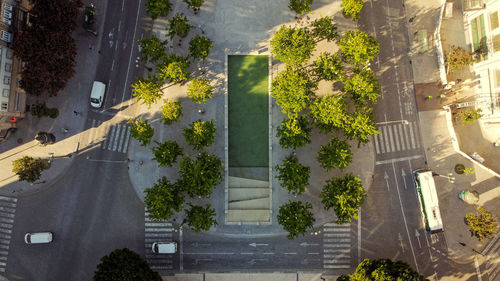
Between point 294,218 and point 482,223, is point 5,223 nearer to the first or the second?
point 294,218

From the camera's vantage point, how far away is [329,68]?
55.3m

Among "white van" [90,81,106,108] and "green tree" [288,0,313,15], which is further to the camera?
"white van" [90,81,106,108]

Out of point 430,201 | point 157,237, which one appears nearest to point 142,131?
point 157,237

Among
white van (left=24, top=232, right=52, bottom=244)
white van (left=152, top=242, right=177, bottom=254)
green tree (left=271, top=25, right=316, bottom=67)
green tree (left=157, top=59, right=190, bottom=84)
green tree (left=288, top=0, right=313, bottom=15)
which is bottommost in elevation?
white van (left=152, top=242, right=177, bottom=254)

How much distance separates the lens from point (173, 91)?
198ft

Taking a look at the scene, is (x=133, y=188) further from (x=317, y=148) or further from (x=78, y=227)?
(x=317, y=148)

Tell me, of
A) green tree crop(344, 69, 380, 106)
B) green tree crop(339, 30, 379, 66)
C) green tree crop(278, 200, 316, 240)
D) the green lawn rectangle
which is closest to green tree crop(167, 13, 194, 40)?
the green lawn rectangle

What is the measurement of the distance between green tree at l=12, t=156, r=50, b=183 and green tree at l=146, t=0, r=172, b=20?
108 ft

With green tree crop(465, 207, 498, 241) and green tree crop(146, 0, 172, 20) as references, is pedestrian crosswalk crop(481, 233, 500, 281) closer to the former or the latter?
green tree crop(465, 207, 498, 241)

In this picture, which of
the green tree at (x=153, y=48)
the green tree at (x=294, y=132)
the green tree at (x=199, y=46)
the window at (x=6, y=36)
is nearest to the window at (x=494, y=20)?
the green tree at (x=294, y=132)

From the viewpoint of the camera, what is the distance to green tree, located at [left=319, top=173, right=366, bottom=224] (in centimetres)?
5284

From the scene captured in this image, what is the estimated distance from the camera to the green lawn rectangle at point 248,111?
60.0 meters

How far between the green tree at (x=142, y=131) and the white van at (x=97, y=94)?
8363 millimetres

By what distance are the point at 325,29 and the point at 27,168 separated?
5686 cm
